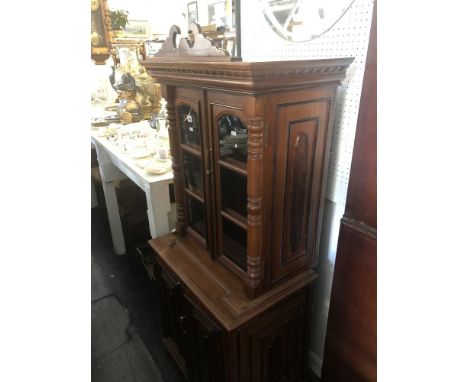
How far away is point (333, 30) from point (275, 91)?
36 cm

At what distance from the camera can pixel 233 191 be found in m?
1.08

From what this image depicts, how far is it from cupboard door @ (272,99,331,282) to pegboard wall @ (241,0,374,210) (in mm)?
90

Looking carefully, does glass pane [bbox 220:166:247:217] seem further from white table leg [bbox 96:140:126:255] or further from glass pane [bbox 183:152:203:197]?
white table leg [bbox 96:140:126:255]

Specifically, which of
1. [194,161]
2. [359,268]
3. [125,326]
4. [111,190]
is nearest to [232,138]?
[194,161]

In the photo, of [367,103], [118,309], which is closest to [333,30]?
[367,103]

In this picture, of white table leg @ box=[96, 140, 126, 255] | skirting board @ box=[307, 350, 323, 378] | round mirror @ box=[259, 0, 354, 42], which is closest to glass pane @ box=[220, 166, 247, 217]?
round mirror @ box=[259, 0, 354, 42]

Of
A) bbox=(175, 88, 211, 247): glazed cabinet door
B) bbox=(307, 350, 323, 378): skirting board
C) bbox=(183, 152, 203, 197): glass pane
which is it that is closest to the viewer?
bbox=(175, 88, 211, 247): glazed cabinet door

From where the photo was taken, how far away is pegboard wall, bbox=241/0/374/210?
3.02 feet

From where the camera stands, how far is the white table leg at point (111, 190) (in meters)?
2.20

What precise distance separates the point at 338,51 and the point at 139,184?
117 cm

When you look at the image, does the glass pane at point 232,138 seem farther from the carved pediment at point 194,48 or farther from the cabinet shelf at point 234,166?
the carved pediment at point 194,48
